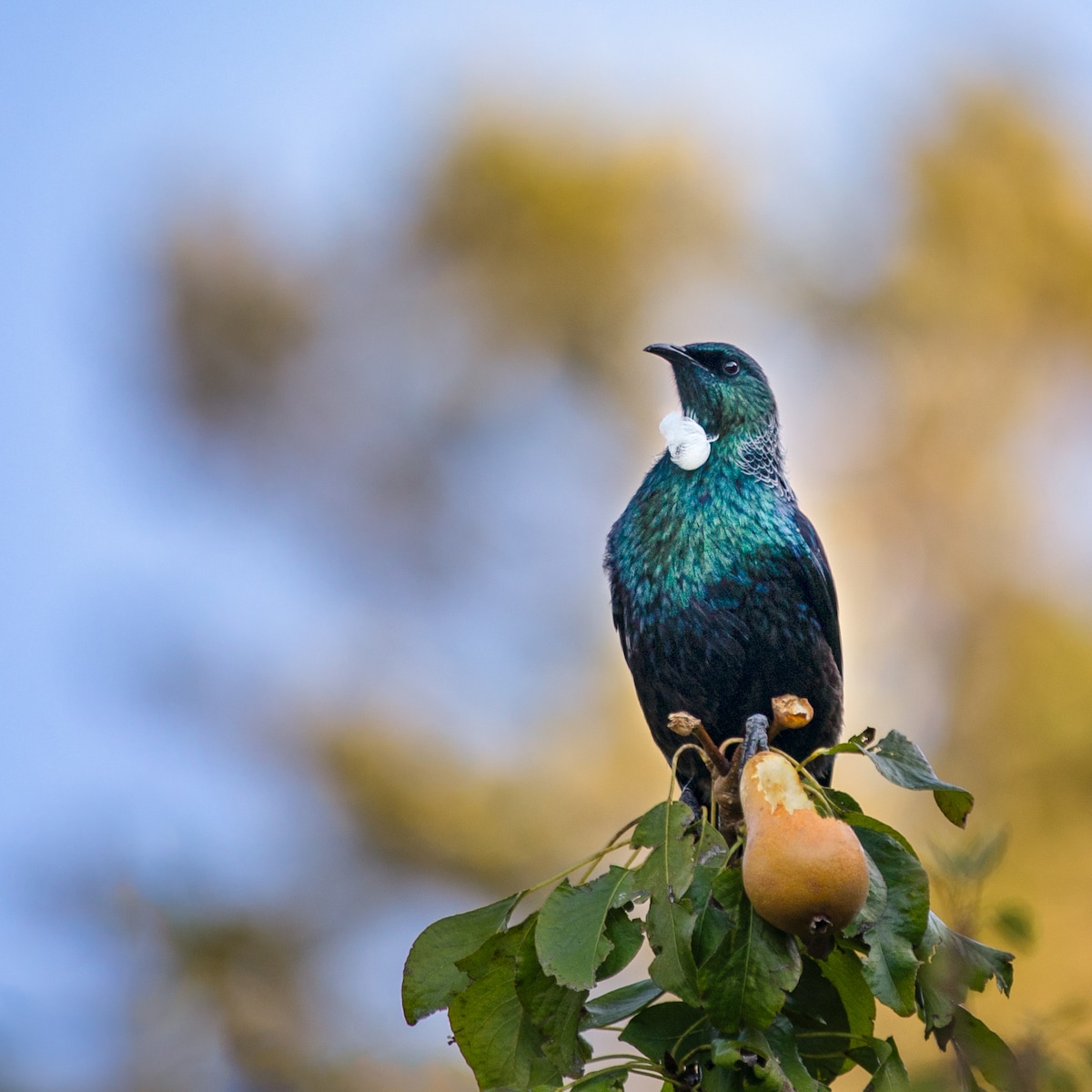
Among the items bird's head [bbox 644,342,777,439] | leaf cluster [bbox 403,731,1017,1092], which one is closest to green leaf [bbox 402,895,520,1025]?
leaf cluster [bbox 403,731,1017,1092]

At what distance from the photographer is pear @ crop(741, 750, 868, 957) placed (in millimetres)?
1882

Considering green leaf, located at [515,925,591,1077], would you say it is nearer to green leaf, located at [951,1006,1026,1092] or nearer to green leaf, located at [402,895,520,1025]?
green leaf, located at [402,895,520,1025]

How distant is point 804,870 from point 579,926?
1.24 feet

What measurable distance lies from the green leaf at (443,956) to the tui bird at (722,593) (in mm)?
978

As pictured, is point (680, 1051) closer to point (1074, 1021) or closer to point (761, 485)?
point (1074, 1021)

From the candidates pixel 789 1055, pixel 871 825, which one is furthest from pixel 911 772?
pixel 789 1055

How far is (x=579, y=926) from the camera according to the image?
206cm

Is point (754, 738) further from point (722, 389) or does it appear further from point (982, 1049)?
point (722, 389)

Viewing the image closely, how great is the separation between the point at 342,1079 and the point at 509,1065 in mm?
2944

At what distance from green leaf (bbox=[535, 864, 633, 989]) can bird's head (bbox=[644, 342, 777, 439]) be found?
1.49m

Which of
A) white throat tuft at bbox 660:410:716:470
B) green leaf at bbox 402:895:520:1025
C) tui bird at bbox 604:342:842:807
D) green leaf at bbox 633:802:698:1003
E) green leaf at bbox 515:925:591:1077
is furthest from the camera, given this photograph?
white throat tuft at bbox 660:410:716:470

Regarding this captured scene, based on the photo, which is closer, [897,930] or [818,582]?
[897,930]

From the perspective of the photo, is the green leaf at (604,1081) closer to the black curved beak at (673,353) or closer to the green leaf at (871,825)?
the green leaf at (871,825)

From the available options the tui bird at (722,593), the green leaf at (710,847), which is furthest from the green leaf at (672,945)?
the tui bird at (722,593)
